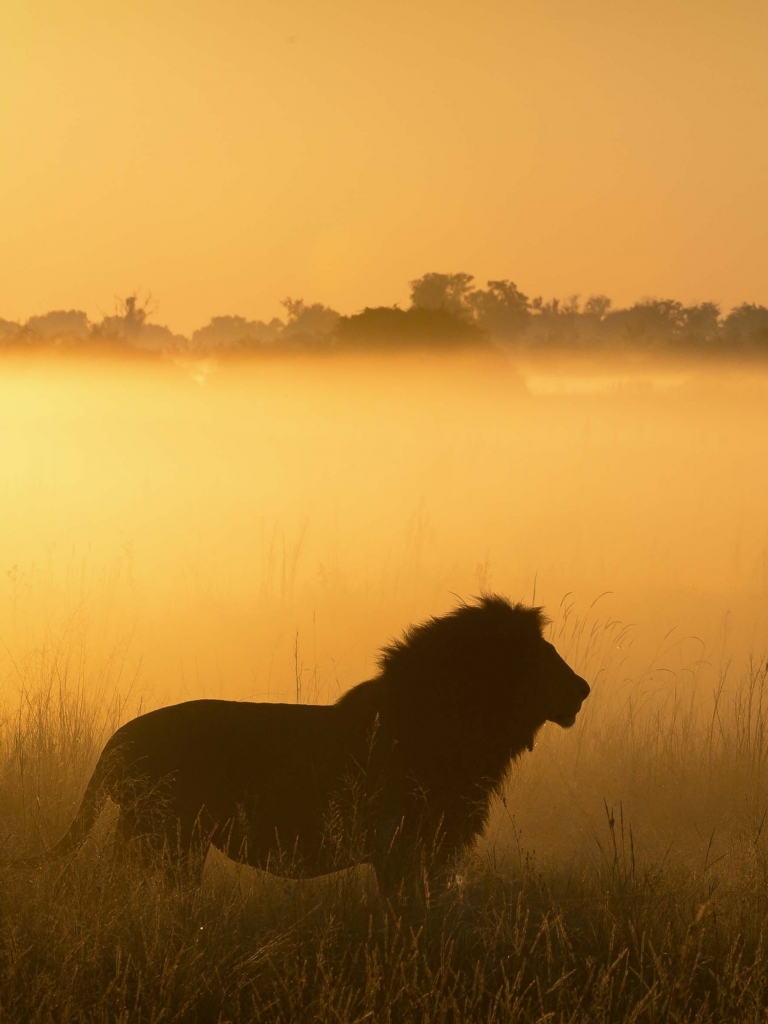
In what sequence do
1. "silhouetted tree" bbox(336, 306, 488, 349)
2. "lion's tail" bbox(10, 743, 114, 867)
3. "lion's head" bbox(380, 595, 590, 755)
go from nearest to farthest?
"lion's tail" bbox(10, 743, 114, 867)
"lion's head" bbox(380, 595, 590, 755)
"silhouetted tree" bbox(336, 306, 488, 349)

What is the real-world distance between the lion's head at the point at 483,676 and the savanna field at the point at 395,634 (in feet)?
1.67

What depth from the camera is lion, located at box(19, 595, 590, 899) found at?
14.0ft

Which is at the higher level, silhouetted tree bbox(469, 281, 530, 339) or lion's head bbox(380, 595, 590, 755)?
silhouetted tree bbox(469, 281, 530, 339)

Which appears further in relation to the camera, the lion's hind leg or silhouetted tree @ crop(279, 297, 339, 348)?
silhouetted tree @ crop(279, 297, 339, 348)

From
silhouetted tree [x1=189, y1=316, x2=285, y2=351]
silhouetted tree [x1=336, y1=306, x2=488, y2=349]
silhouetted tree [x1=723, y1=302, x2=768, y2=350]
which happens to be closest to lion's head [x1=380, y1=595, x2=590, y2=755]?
silhouetted tree [x1=336, y1=306, x2=488, y2=349]

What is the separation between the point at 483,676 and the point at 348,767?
0.62m

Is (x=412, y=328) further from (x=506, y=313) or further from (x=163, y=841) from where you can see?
(x=163, y=841)

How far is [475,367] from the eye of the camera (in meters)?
27.3

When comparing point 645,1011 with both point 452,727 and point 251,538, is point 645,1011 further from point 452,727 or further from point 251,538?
point 251,538

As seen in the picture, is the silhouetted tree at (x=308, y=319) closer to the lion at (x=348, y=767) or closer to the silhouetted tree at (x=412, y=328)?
the silhouetted tree at (x=412, y=328)

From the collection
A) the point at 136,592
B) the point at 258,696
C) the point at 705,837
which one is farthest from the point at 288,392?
the point at 705,837

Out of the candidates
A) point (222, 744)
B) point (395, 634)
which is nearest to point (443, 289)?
point (395, 634)

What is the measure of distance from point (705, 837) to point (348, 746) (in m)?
2.61

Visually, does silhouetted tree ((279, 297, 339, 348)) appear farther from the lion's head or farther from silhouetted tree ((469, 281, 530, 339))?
the lion's head
